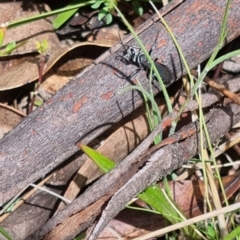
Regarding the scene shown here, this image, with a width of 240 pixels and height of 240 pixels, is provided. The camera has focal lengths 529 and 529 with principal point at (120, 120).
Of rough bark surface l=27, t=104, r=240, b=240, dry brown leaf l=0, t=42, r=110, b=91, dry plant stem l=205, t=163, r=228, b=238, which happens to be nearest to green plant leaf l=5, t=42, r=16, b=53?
dry brown leaf l=0, t=42, r=110, b=91

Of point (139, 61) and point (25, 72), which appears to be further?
point (25, 72)

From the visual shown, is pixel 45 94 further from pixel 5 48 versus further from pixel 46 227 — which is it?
pixel 46 227

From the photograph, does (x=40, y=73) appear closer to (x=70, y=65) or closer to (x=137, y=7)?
(x=70, y=65)

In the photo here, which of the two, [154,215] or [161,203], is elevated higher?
[161,203]

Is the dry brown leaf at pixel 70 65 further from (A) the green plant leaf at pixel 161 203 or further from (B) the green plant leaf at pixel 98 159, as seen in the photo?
(A) the green plant leaf at pixel 161 203

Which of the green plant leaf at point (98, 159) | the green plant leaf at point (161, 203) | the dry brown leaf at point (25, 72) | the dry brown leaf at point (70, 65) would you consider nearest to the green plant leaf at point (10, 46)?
the dry brown leaf at point (25, 72)

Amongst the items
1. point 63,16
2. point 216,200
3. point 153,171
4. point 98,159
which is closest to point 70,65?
point 63,16

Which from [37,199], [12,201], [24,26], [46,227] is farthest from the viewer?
[24,26]

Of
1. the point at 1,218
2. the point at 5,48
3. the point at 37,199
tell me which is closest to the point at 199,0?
the point at 5,48
